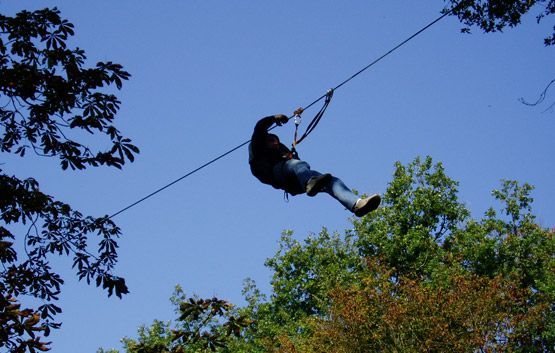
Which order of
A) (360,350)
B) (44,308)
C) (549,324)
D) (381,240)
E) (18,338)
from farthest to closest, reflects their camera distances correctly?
1. (381,240)
2. (549,324)
3. (360,350)
4. (44,308)
5. (18,338)

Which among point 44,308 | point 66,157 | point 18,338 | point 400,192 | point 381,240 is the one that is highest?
point 400,192

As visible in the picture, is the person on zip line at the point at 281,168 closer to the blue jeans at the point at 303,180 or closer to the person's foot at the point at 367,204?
the blue jeans at the point at 303,180

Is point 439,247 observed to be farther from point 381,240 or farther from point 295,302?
point 295,302

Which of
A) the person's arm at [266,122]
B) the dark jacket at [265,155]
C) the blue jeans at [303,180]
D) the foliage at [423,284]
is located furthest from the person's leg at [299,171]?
the foliage at [423,284]

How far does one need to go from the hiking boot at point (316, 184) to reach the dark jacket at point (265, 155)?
36.6 inches

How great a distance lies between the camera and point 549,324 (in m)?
21.0

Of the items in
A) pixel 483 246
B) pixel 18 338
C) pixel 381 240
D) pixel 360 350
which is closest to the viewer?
pixel 18 338

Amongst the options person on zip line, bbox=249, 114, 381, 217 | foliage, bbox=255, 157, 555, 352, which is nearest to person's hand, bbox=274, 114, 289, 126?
person on zip line, bbox=249, 114, 381, 217

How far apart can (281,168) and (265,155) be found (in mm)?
366

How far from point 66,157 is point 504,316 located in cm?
1514

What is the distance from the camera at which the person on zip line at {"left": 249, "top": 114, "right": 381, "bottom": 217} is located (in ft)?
24.3

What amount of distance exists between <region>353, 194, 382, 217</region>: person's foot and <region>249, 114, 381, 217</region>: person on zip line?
400 millimetres

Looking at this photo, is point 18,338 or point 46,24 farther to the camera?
point 46,24

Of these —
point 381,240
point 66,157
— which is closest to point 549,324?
point 381,240
